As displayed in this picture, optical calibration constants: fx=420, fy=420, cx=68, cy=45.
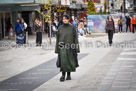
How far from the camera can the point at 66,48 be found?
1032 cm

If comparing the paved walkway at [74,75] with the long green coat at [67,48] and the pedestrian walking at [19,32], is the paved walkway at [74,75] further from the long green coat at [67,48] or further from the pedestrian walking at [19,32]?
the pedestrian walking at [19,32]

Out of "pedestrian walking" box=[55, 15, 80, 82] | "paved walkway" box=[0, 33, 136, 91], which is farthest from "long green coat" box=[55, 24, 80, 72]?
"paved walkway" box=[0, 33, 136, 91]

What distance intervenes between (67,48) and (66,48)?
0.03 metres

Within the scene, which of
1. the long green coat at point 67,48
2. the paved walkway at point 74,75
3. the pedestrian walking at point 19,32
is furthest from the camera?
the pedestrian walking at point 19,32

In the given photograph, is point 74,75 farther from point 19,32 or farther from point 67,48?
point 19,32

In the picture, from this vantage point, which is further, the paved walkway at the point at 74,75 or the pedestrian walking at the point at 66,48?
the pedestrian walking at the point at 66,48

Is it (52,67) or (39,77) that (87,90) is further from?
A: (52,67)

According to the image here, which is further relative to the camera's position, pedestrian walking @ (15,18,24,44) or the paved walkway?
pedestrian walking @ (15,18,24,44)

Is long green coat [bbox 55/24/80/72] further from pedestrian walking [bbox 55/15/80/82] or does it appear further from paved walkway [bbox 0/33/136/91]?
paved walkway [bbox 0/33/136/91]

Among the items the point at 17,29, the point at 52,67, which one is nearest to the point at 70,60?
the point at 52,67

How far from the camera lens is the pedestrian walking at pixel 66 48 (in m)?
10.3

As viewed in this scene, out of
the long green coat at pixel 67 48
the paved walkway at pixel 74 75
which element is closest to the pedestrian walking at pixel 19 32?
the paved walkway at pixel 74 75

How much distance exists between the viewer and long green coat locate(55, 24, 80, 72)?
33.9 ft

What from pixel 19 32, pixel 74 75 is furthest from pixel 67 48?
pixel 19 32
